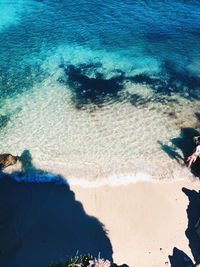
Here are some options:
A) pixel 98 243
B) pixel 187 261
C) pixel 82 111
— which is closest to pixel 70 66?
pixel 82 111

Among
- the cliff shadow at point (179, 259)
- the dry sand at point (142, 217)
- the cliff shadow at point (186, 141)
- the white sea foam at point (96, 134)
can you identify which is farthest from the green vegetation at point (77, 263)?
the cliff shadow at point (186, 141)

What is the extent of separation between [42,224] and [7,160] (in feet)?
17.3

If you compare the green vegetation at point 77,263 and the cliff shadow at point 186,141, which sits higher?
the cliff shadow at point 186,141

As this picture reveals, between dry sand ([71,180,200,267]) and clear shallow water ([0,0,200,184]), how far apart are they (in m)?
1.31

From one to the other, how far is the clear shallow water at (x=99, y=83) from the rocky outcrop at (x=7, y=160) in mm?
1058

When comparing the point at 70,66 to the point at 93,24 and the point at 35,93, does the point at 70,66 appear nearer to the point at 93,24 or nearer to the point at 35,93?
the point at 35,93

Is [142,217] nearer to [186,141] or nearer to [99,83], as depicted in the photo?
[186,141]

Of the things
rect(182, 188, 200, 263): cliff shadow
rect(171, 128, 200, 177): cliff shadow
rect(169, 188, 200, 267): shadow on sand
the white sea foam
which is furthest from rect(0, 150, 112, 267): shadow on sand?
rect(171, 128, 200, 177): cliff shadow

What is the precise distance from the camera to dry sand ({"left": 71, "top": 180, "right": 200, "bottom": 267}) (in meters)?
12.1

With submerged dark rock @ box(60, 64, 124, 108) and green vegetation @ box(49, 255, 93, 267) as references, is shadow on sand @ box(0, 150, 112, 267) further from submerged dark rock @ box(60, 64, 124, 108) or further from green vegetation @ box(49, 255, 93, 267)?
submerged dark rock @ box(60, 64, 124, 108)

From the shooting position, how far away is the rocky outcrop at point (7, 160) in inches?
631

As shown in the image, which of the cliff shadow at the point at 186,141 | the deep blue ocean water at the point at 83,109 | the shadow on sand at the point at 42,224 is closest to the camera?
the shadow on sand at the point at 42,224

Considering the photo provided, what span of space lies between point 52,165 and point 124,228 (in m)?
6.36

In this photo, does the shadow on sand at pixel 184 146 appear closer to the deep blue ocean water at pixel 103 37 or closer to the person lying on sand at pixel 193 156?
the person lying on sand at pixel 193 156
